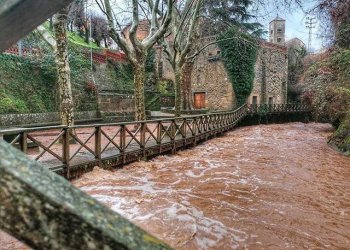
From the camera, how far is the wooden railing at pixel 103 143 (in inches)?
265

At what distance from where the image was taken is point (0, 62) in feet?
53.0

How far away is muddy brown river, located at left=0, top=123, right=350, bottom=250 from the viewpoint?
448cm

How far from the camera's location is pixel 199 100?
30609mm

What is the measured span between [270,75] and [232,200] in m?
27.7

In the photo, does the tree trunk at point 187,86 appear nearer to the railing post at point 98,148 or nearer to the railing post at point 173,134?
the railing post at point 173,134

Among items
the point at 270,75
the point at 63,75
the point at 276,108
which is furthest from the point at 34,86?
the point at 270,75

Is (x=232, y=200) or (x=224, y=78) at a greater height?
(x=224, y=78)

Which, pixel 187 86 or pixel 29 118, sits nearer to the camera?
pixel 29 118

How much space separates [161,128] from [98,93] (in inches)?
445

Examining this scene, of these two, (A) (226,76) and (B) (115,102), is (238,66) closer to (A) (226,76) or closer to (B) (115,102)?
(A) (226,76)

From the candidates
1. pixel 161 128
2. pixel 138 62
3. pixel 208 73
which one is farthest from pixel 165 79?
pixel 161 128

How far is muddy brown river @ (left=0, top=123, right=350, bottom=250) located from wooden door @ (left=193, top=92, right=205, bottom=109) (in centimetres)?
1989

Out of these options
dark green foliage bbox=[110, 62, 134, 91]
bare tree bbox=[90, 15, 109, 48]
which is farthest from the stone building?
bare tree bbox=[90, 15, 109, 48]

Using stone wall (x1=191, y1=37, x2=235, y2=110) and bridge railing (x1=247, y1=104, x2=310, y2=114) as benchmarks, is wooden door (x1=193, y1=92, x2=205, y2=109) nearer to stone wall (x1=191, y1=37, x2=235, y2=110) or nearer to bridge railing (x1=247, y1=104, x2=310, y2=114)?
stone wall (x1=191, y1=37, x2=235, y2=110)
